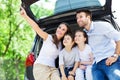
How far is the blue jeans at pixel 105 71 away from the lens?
495cm

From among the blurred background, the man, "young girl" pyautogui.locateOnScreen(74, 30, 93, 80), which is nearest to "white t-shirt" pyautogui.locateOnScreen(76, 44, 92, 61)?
"young girl" pyautogui.locateOnScreen(74, 30, 93, 80)

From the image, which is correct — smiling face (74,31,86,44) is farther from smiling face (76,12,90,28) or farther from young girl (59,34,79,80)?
smiling face (76,12,90,28)

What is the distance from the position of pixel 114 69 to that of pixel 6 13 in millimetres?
14525

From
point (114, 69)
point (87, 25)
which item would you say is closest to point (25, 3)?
point (87, 25)

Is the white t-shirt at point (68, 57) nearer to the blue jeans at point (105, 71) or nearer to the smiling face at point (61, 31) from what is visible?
the smiling face at point (61, 31)

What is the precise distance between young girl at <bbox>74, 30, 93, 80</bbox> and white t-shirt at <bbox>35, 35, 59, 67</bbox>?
38cm

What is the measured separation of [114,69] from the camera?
4.98 m

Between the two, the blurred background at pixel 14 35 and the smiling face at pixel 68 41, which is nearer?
the smiling face at pixel 68 41

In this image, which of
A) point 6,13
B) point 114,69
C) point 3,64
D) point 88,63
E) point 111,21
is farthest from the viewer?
point 6,13

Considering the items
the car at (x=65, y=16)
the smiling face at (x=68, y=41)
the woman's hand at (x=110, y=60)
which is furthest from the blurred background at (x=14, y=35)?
the woman's hand at (x=110, y=60)

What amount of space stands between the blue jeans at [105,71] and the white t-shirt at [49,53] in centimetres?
78

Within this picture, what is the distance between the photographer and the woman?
5730mm

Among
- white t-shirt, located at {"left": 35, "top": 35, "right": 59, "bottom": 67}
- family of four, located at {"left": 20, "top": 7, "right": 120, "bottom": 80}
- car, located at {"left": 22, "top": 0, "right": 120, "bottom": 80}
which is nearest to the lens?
family of four, located at {"left": 20, "top": 7, "right": 120, "bottom": 80}

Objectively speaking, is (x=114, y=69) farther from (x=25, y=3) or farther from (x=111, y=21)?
(x=25, y=3)
